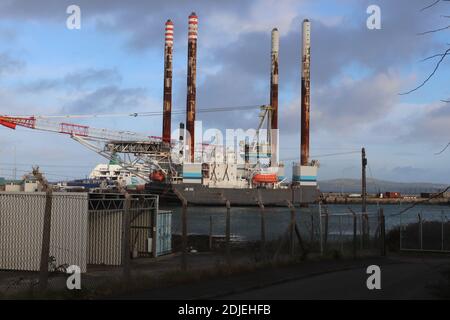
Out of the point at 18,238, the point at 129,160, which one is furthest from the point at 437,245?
the point at 129,160

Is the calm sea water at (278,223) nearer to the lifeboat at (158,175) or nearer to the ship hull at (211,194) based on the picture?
the ship hull at (211,194)

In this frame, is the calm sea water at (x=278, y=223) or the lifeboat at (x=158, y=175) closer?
the calm sea water at (x=278, y=223)

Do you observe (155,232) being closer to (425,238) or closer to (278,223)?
(425,238)

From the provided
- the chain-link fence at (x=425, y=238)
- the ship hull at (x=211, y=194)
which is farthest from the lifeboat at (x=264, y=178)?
the chain-link fence at (x=425, y=238)

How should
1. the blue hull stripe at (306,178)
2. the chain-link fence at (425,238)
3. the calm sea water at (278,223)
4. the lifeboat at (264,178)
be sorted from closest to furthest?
1. the chain-link fence at (425,238)
2. the calm sea water at (278,223)
3. the lifeboat at (264,178)
4. the blue hull stripe at (306,178)

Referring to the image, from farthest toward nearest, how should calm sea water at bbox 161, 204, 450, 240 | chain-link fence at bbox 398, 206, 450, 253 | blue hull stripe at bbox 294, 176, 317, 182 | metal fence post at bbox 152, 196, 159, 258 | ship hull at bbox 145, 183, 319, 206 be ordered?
blue hull stripe at bbox 294, 176, 317, 182
ship hull at bbox 145, 183, 319, 206
calm sea water at bbox 161, 204, 450, 240
chain-link fence at bbox 398, 206, 450, 253
metal fence post at bbox 152, 196, 159, 258

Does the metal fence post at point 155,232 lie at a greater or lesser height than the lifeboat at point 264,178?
lesser

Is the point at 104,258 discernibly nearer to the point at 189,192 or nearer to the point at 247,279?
the point at 247,279

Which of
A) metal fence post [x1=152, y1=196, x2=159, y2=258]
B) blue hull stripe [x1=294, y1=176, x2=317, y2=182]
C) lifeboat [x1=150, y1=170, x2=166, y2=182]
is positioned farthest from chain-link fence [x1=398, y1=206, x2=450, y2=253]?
blue hull stripe [x1=294, y1=176, x2=317, y2=182]

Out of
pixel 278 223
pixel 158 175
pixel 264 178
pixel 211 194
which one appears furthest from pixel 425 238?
pixel 264 178

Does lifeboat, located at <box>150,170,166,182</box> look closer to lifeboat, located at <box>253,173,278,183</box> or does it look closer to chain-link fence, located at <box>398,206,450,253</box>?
lifeboat, located at <box>253,173,278,183</box>

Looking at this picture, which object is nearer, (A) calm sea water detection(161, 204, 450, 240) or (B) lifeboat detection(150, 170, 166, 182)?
(A) calm sea water detection(161, 204, 450, 240)

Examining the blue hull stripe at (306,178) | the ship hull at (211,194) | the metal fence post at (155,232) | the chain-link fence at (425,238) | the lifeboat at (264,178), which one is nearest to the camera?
the metal fence post at (155,232)
